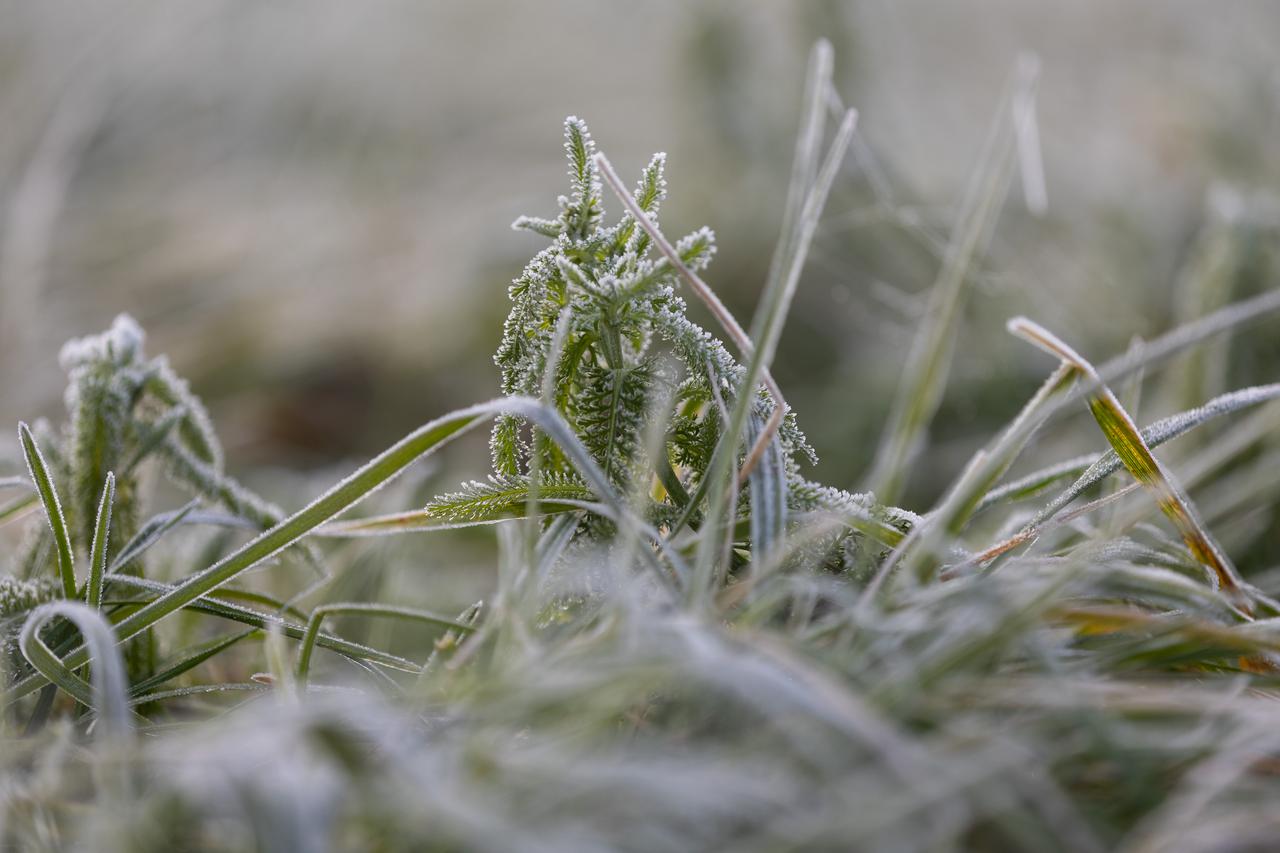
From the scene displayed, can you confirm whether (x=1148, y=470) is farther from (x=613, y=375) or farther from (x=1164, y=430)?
(x=613, y=375)

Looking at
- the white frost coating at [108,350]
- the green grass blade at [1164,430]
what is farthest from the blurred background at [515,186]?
the white frost coating at [108,350]

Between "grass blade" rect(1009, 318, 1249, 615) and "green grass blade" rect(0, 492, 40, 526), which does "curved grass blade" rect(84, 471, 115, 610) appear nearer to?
"green grass blade" rect(0, 492, 40, 526)

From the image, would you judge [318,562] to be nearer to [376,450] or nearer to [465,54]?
[376,450]

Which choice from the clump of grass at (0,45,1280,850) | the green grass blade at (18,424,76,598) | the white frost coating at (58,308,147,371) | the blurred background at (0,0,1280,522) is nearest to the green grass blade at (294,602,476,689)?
the clump of grass at (0,45,1280,850)

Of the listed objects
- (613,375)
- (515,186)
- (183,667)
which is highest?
(515,186)

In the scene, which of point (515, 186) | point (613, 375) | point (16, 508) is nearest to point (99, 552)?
point (16, 508)

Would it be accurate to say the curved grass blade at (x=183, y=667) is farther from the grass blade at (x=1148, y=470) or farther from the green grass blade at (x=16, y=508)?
the grass blade at (x=1148, y=470)
